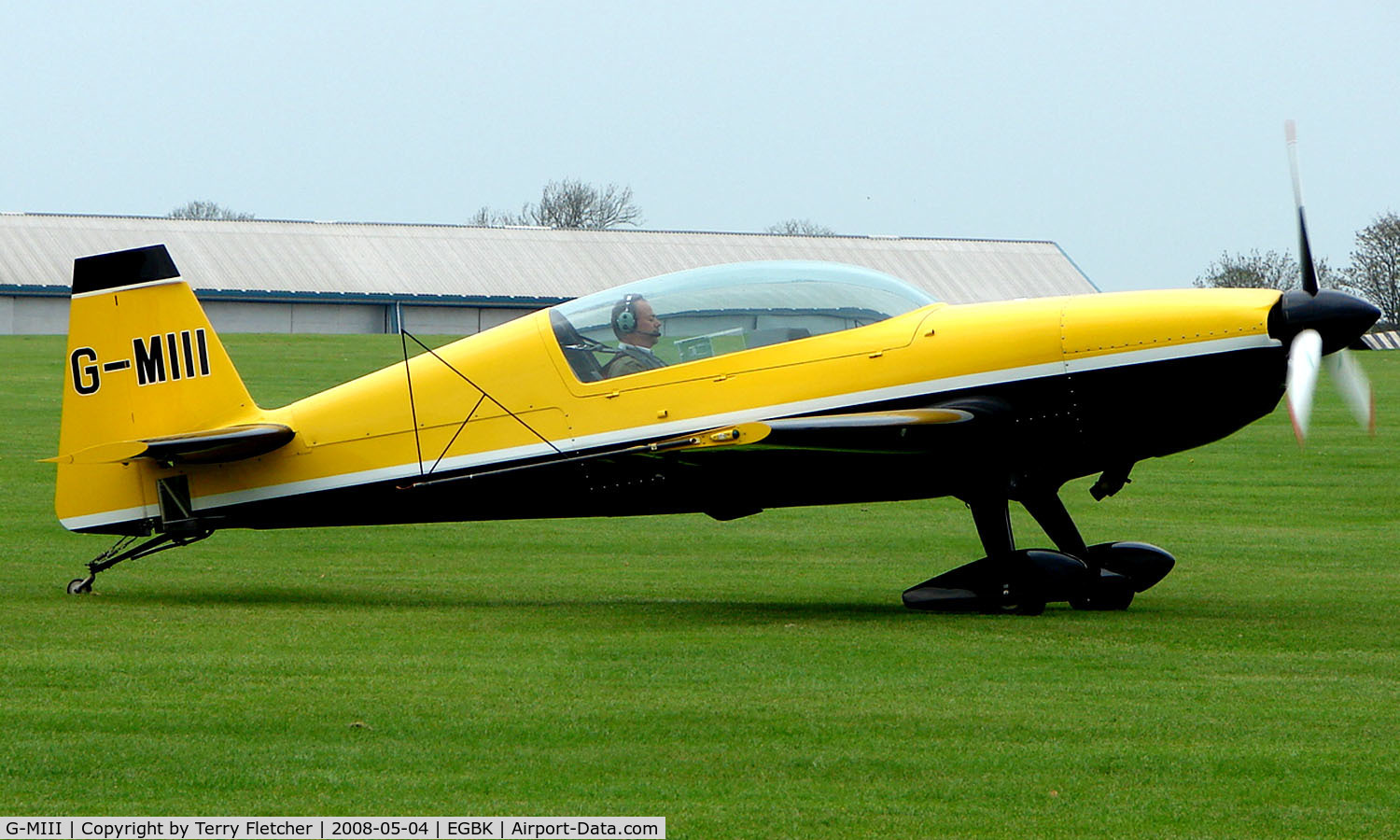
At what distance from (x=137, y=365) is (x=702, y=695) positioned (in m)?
6.77

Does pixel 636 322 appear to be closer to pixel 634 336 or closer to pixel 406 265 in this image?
pixel 634 336

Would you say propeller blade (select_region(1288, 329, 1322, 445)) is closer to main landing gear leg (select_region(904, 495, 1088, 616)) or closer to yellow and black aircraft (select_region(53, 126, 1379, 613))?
yellow and black aircraft (select_region(53, 126, 1379, 613))

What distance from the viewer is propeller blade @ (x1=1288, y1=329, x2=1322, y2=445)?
1059cm

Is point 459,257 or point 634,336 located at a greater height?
point 459,257

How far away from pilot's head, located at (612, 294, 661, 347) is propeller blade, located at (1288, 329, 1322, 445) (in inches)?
177

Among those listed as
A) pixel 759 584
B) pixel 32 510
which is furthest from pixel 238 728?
pixel 32 510

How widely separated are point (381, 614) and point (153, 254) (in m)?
3.66

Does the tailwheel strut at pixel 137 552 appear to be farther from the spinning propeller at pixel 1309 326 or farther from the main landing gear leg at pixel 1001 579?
the spinning propeller at pixel 1309 326

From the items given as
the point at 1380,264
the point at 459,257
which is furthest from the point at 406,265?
the point at 1380,264

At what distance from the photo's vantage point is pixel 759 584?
14.7 metres

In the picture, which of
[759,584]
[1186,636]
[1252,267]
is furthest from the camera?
[1252,267]

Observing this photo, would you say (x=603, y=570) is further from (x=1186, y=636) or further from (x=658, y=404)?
(x=1186, y=636)

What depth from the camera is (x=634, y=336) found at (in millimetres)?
12266

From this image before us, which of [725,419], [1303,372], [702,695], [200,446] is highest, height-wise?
[200,446]
